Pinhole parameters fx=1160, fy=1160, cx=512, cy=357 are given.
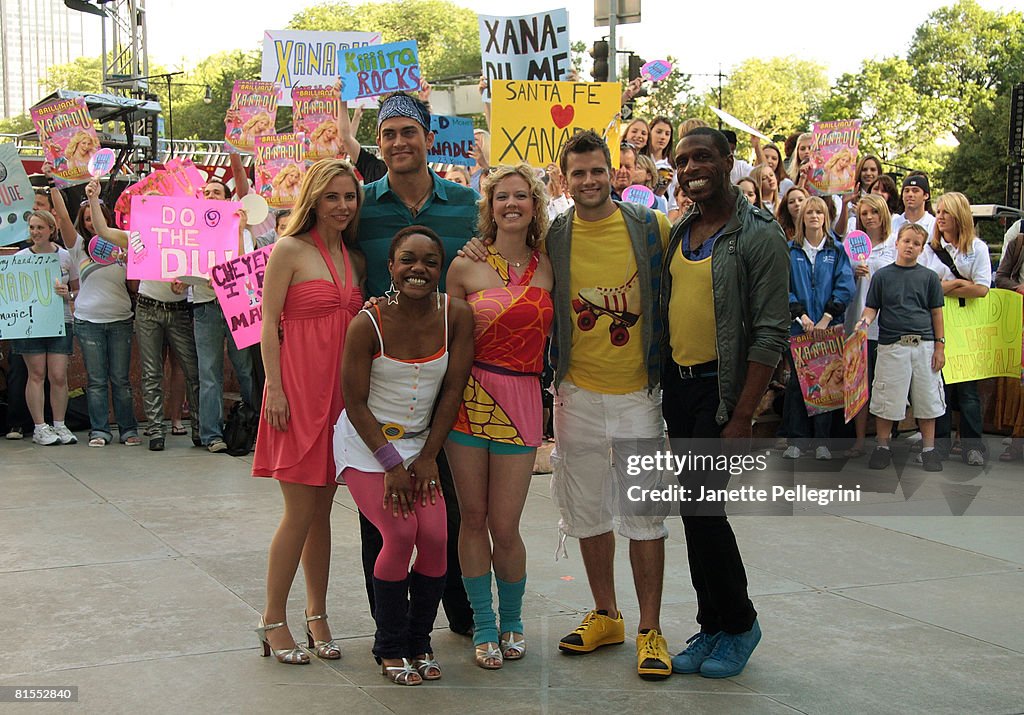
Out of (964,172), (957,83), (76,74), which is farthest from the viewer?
(76,74)

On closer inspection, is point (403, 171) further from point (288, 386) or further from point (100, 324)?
point (100, 324)

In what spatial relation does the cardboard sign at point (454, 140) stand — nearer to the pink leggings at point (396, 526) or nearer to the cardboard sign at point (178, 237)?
the cardboard sign at point (178, 237)

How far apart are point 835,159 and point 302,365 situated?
7209 millimetres

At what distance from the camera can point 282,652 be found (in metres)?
4.47

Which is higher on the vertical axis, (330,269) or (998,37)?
(998,37)

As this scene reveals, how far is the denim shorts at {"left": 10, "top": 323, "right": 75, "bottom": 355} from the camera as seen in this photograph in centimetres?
970

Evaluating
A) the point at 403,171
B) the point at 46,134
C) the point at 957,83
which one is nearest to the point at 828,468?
the point at 403,171

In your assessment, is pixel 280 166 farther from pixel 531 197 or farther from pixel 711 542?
pixel 711 542

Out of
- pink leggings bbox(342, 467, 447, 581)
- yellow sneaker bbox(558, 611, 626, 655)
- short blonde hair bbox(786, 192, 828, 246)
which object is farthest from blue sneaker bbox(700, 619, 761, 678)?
short blonde hair bbox(786, 192, 828, 246)

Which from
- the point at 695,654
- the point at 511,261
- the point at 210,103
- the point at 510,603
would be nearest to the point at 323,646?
the point at 510,603

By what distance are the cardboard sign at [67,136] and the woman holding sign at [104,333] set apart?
0.27 m

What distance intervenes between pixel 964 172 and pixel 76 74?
242 feet

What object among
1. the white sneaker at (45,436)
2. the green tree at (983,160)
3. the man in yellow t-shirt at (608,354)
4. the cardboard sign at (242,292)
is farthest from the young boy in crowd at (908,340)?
the green tree at (983,160)

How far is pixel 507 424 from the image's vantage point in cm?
435
